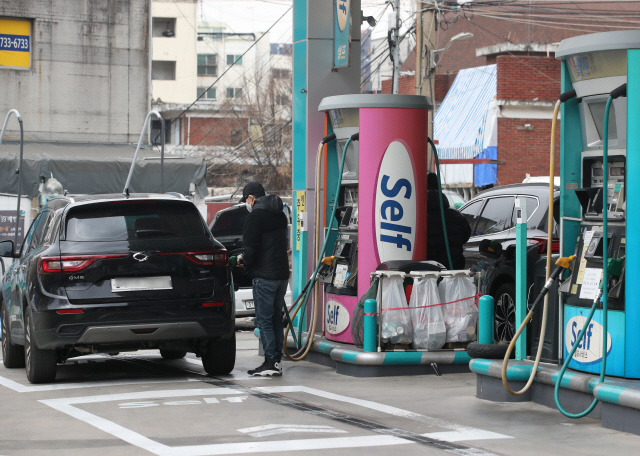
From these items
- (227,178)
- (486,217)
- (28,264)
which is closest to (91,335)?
(28,264)

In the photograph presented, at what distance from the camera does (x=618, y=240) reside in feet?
22.9

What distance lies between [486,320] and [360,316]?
1.54 metres

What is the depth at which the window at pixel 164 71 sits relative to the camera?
67.2 meters

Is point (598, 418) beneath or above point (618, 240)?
beneath

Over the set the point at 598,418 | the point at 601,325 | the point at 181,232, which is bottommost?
the point at 598,418

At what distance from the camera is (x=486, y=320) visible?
27.2 feet

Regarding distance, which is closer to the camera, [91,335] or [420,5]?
[91,335]

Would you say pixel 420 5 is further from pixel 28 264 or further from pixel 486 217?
pixel 28 264

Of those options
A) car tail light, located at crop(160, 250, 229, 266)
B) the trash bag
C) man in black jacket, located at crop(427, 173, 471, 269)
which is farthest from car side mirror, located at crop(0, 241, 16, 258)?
man in black jacket, located at crop(427, 173, 471, 269)

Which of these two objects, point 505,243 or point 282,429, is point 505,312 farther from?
point 282,429

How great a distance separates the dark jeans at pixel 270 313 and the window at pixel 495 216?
340 centimetres

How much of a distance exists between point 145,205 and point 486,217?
4.91 m

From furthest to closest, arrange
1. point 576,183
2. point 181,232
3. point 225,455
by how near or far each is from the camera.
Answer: point 181,232, point 576,183, point 225,455

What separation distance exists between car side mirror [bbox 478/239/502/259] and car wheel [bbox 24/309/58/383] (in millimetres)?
4876
